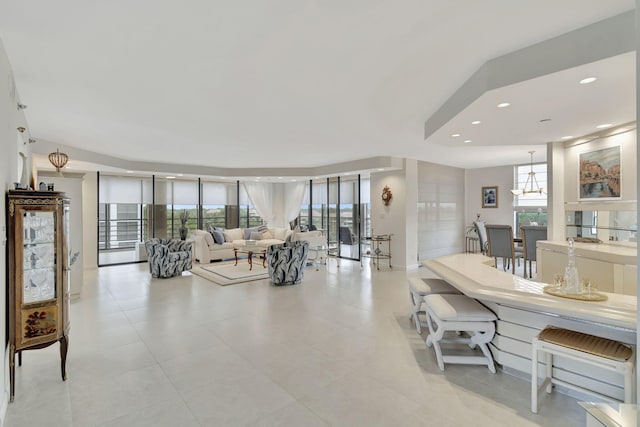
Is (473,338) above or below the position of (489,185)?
below

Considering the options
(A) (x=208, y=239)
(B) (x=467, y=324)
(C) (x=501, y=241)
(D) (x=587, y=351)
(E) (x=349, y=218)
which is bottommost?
(B) (x=467, y=324)

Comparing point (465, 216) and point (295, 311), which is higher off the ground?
point (465, 216)

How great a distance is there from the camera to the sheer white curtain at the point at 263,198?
1097 centimetres

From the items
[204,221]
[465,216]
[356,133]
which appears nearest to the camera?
[356,133]

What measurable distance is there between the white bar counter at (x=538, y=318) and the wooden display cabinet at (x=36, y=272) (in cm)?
338

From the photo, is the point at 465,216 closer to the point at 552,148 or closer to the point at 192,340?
the point at 552,148

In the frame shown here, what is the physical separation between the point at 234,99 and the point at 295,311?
2798mm

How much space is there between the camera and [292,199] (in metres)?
11.2

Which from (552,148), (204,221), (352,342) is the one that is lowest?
(352,342)

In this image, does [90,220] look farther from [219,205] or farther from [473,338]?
[473,338]

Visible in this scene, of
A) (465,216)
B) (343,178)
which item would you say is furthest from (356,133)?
(465,216)

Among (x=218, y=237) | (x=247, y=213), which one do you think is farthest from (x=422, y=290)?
(x=247, y=213)

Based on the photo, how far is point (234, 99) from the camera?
3.40 metres

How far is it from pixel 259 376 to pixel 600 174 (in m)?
4.54
